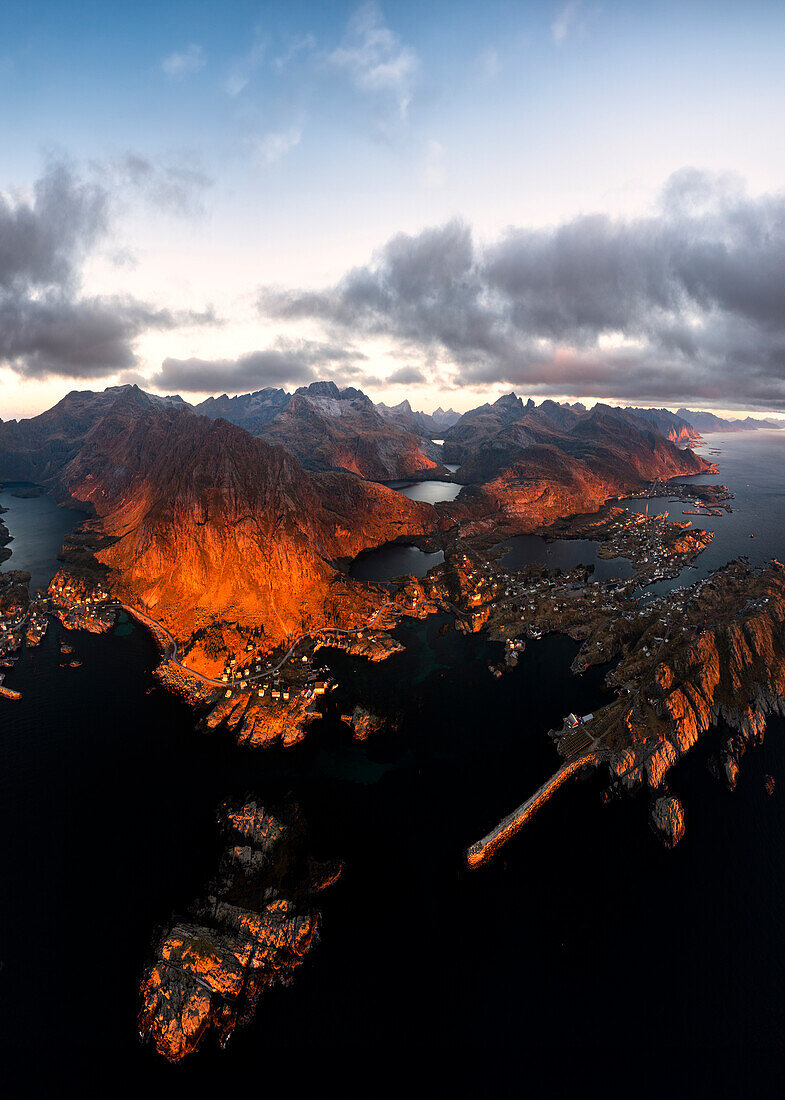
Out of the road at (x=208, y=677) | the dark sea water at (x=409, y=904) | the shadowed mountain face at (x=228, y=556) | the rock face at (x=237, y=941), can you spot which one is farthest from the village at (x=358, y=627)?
the rock face at (x=237, y=941)

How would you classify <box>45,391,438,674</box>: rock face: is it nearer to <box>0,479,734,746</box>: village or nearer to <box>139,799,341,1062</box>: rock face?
<box>0,479,734,746</box>: village

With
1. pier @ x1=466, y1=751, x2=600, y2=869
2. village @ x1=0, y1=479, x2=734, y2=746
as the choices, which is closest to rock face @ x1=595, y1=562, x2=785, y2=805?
pier @ x1=466, y1=751, x2=600, y2=869

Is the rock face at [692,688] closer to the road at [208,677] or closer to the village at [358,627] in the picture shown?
the village at [358,627]

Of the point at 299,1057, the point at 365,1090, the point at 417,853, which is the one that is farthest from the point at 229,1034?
the point at 417,853

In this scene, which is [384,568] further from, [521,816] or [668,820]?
[668,820]

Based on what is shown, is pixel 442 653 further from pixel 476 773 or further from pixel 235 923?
pixel 235 923
